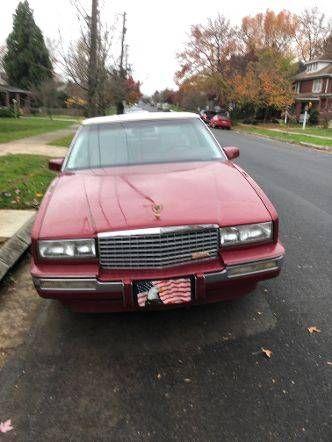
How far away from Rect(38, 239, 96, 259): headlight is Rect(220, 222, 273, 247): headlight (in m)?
0.93

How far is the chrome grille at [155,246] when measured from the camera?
10.3ft

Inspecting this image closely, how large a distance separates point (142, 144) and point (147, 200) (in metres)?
1.48

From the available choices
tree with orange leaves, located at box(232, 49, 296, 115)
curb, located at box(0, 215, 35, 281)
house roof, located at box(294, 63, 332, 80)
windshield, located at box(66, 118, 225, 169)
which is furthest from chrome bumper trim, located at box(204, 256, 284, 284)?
house roof, located at box(294, 63, 332, 80)

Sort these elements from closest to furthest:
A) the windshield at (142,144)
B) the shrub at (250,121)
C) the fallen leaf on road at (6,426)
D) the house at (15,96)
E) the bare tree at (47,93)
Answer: the fallen leaf on road at (6,426) → the windshield at (142,144) → the house at (15,96) → the bare tree at (47,93) → the shrub at (250,121)

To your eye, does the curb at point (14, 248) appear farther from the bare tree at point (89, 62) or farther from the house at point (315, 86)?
the house at point (315, 86)

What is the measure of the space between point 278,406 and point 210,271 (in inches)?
37.4

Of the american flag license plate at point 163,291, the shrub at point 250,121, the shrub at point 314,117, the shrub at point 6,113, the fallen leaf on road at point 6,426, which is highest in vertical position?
the american flag license plate at point 163,291

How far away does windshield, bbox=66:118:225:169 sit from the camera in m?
4.61

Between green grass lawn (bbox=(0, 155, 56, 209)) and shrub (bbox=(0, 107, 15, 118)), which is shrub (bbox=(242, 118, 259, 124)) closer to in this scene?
shrub (bbox=(0, 107, 15, 118))

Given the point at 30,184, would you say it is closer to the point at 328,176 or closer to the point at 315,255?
the point at 315,255

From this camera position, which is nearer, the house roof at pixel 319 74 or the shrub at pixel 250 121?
the shrub at pixel 250 121

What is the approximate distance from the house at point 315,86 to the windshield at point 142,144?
43.2 m

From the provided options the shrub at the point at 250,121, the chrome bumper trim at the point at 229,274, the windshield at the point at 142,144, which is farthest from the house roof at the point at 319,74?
the chrome bumper trim at the point at 229,274

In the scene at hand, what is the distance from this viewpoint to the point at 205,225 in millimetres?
3189
